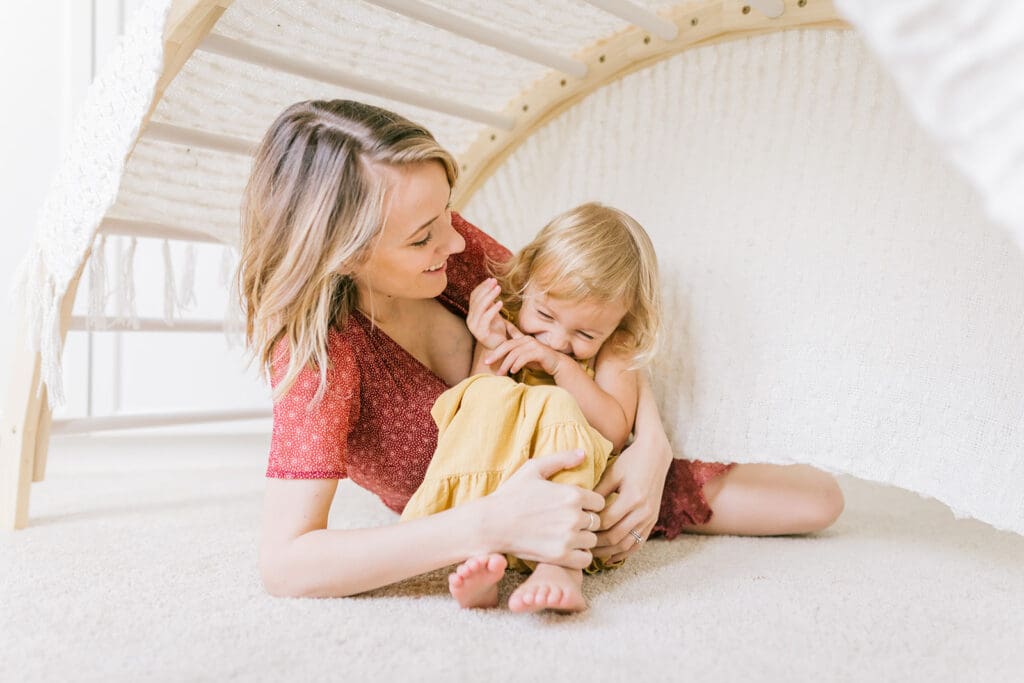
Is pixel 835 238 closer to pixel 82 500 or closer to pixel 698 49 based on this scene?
pixel 698 49

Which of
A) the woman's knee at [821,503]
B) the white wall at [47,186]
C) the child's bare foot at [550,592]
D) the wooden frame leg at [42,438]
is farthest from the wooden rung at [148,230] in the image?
the woman's knee at [821,503]

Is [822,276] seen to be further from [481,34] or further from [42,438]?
[42,438]

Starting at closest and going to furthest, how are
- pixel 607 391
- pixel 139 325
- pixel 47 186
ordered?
1. pixel 607 391
2. pixel 139 325
3. pixel 47 186

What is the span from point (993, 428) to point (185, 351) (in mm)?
1525

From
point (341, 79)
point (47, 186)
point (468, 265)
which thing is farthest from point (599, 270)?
point (47, 186)

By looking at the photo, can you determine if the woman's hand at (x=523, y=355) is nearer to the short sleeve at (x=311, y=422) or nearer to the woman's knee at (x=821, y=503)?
the short sleeve at (x=311, y=422)

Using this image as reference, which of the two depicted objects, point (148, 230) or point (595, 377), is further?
point (148, 230)

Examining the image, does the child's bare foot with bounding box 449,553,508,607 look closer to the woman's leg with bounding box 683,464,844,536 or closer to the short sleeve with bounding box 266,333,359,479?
the short sleeve with bounding box 266,333,359,479

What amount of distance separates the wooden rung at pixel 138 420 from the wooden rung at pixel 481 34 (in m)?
0.67

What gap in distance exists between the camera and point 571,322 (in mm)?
981

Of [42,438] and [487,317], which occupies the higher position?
[487,317]

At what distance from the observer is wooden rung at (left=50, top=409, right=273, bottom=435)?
1172mm

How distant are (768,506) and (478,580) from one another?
0.48m

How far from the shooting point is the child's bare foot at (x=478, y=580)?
709 millimetres
